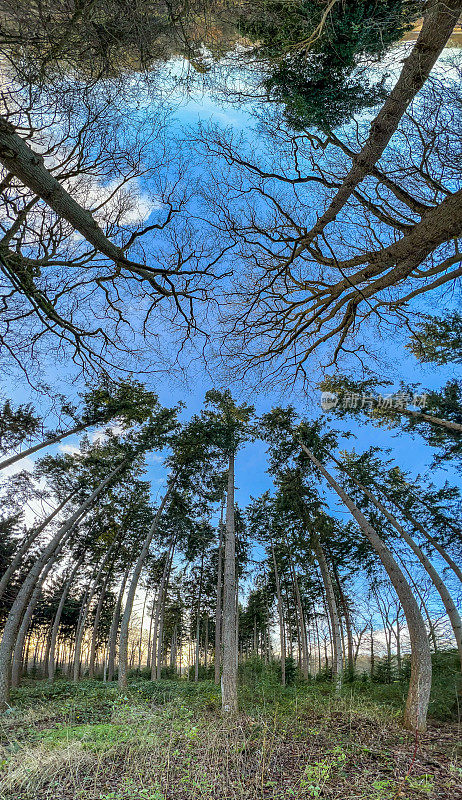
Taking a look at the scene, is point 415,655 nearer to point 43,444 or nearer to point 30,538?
point 43,444

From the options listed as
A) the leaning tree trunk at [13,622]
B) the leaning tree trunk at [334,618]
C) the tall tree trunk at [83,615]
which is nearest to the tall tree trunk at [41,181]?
the leaning tree trunk at [13,622]

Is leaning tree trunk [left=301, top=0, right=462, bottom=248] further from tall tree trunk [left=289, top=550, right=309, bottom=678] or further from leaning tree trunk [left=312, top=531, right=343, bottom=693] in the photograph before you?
tall tree trunk [left=289, top=550, right=309, bottom=678]

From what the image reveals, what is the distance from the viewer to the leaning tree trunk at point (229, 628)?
7.18 meters

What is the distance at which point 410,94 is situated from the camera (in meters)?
3.17

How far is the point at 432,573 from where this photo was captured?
27.2 feet

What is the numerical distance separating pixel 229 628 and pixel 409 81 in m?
9.36

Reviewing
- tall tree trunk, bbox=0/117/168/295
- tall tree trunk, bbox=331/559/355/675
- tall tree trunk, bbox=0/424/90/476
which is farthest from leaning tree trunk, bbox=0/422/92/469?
tall tree trunk, bbox=331/559/355/675

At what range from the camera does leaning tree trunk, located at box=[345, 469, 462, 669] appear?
7844mm

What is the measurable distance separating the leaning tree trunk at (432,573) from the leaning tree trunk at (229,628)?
3.47 meters

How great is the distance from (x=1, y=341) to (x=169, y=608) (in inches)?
603

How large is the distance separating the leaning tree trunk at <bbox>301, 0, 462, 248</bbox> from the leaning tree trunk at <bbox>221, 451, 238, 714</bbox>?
292 inches

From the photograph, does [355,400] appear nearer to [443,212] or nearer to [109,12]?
[443,212]

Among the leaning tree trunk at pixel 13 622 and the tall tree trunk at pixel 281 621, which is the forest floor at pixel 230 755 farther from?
the tall tree trunk at pixel 281 621

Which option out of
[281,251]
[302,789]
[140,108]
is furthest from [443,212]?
[302,789]
